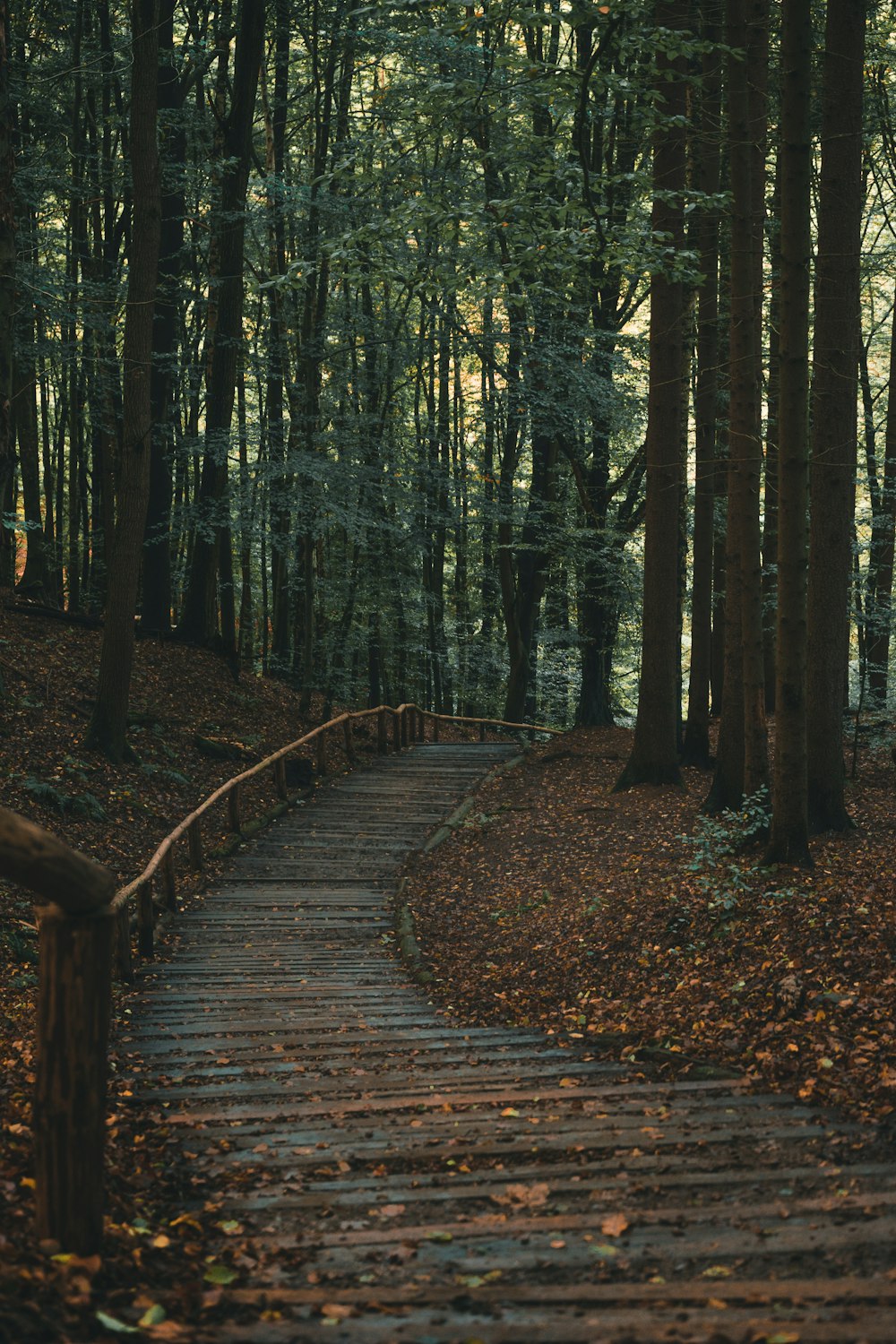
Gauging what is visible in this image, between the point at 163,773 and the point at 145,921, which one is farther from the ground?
the point at 163,773

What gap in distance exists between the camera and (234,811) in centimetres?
1399

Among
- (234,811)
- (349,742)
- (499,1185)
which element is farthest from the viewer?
(349,742)

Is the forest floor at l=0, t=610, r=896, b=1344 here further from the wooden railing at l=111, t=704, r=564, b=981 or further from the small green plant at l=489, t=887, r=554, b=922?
the wooden railing at l=111, t=704, r=564, b=981

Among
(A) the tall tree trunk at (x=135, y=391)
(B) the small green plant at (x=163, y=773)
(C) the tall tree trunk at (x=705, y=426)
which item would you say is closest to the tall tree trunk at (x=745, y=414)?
(C) the tall tree trunk at (x=705, y=426)

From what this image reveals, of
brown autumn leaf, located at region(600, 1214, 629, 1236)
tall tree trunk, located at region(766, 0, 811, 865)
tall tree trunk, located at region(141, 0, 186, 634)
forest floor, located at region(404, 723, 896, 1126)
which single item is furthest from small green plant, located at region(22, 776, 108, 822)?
brown autumn leaf, located at region(600, 1214, 629, 1236)

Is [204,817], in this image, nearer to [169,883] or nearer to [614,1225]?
[169,883]

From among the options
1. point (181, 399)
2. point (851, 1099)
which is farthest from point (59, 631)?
point (851, 1099)

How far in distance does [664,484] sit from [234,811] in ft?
22.5

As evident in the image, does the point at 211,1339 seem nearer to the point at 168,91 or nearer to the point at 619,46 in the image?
the point at 619,46

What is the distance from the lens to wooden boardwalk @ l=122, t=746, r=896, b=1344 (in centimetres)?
302

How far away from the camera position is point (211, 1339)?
9.20 feet

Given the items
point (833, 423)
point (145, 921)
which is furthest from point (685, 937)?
point (833, 423)

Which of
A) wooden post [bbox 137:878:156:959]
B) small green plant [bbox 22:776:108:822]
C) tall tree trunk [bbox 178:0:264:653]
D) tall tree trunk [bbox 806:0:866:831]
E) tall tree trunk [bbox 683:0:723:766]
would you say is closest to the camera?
wooden post [bbox 137:878:156:959]

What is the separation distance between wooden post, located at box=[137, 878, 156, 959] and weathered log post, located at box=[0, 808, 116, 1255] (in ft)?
20.0
